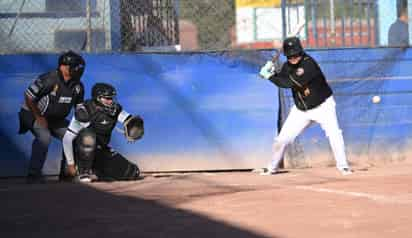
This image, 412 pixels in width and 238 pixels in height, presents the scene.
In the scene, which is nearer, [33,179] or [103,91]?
[103,91]

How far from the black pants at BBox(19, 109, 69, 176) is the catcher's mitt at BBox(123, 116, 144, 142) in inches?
29.8

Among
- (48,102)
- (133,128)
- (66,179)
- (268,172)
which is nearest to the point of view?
(48,102)

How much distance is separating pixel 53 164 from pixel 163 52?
2.05m

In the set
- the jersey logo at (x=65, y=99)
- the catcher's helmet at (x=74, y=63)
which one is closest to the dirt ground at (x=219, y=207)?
the jersey logo at (x=65, y=99)

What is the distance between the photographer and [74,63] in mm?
10008

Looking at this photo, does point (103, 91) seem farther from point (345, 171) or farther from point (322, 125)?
point (345, 171)

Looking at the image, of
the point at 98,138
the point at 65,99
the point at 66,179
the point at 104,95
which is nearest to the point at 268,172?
the point at 98,138

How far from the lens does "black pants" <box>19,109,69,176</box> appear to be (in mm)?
10078

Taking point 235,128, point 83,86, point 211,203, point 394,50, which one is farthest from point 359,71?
point 211,203

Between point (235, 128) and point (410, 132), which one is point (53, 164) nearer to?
point (235, 128)

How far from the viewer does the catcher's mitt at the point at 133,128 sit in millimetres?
10224

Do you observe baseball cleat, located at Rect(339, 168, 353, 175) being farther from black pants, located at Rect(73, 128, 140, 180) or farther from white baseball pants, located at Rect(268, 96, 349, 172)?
black pants, located at Rect(73, 128, 140, 180)

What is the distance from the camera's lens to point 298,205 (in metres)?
7.30

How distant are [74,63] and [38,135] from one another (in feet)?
3.13
